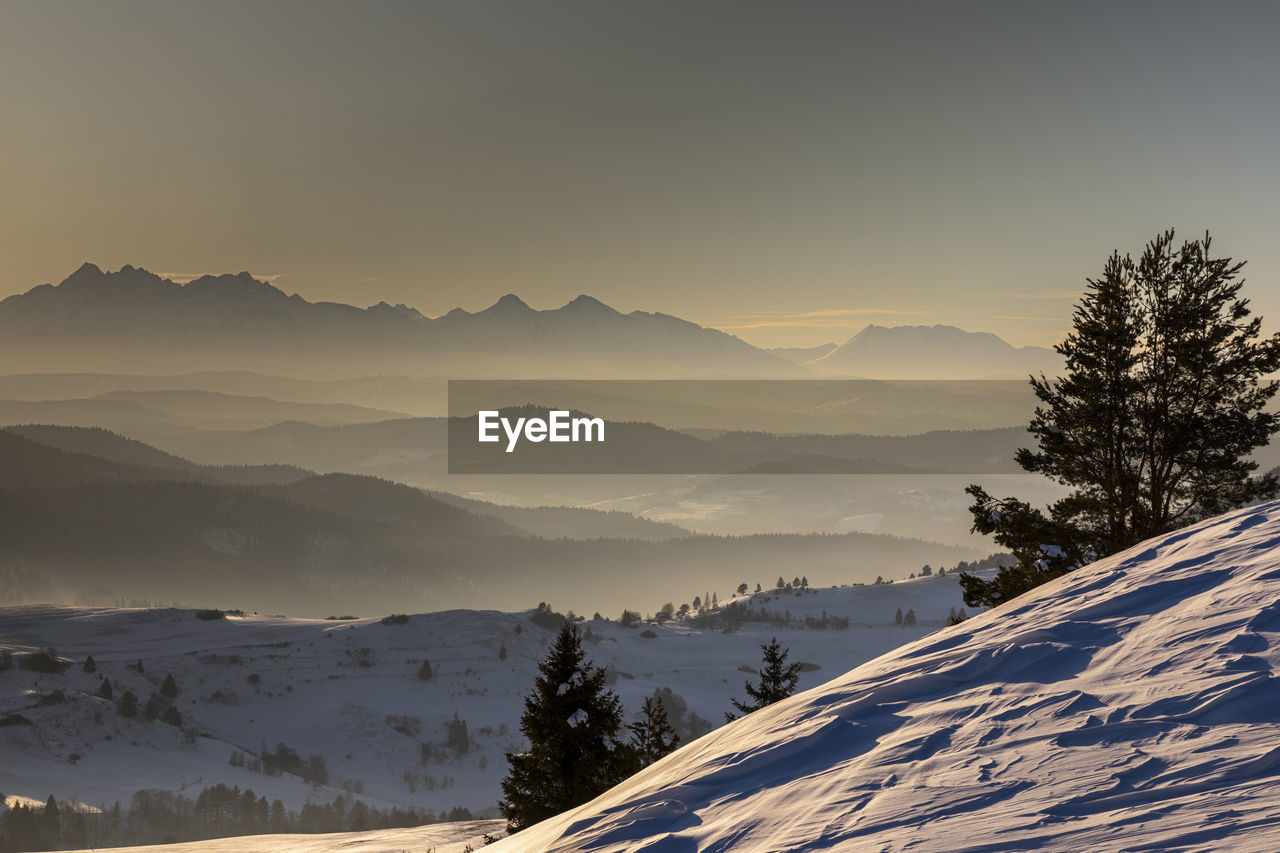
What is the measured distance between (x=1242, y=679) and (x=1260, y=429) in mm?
19703

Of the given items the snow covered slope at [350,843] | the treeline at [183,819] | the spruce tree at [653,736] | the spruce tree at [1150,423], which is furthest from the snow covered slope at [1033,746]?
the treeline at [183,819]

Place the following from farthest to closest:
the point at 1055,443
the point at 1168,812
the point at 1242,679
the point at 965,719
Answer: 1. the point at 1055,443
2. the point at 965,719
3. the point at 1242,679
4. the point at 1168,812

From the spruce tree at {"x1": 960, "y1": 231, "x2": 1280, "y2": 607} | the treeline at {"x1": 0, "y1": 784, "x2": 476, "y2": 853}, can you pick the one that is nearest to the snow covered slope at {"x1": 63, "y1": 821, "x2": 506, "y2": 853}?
the spruce tree at {"x1": 960, "y1": 231, "x2": 1280, "y2": 607}

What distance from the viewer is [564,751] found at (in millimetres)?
25656

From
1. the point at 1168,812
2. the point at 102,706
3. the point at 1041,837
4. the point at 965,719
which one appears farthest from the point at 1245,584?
the point at 102,706

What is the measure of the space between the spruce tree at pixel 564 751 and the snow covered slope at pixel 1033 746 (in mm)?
16527

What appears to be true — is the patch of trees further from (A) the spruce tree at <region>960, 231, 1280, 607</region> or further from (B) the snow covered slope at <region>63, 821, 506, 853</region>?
(A) the spruce tree at <region>960, 231, 1280, 607</region>

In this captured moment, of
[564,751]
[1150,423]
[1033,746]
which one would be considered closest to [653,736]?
[564,751]

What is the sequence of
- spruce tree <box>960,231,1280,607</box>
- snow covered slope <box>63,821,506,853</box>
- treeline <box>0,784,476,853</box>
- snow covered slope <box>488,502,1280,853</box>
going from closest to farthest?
snow covered slope <box>488,502,1280,853</box>
spruce tree <box>960,231,1280,607</box>
snow covered slope <box>63,821,506,853</box>
treeline <box>0,784,476,853</box>

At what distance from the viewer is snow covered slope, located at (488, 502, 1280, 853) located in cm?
541

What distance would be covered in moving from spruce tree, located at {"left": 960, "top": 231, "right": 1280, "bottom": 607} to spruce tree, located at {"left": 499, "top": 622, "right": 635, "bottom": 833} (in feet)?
41.5

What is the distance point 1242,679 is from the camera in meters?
6.48

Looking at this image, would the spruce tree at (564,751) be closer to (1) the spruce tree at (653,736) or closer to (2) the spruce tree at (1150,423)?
(1) the spruce tree at (653,736)

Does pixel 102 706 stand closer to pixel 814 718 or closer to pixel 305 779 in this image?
pixel 305 779
